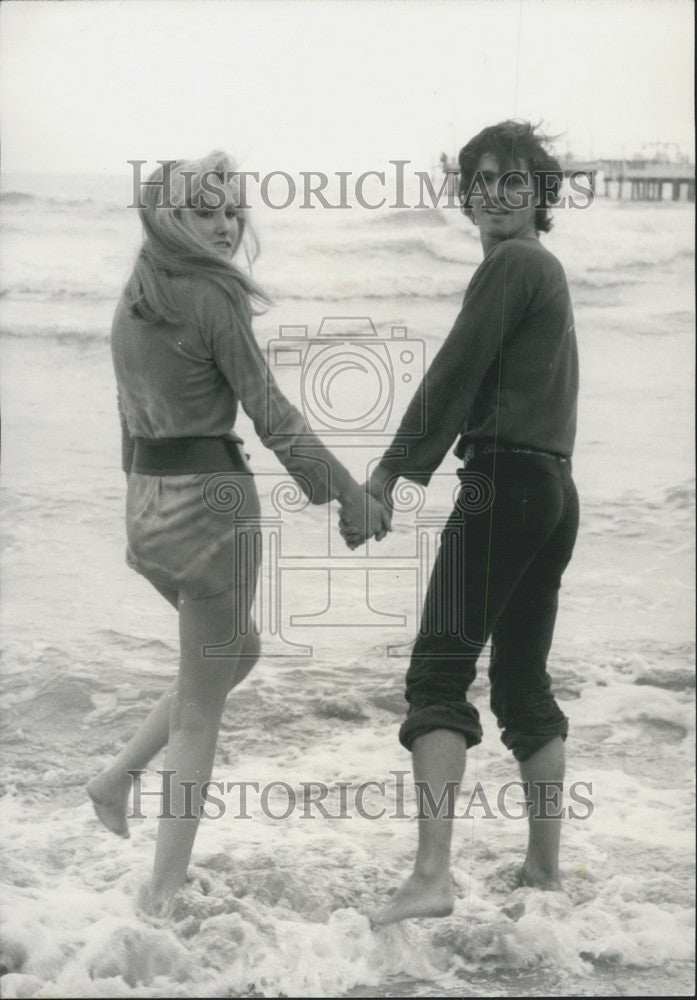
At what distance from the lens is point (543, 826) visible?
3.68 metres

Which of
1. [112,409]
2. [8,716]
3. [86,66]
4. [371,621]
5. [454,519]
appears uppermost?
[86,66]

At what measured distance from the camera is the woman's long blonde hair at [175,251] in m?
3.35

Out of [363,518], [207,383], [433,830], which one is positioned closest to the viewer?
[207,383]

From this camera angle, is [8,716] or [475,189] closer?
[475,189]

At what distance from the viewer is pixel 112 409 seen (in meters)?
3.69

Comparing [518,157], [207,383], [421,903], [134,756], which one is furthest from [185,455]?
[421,903]

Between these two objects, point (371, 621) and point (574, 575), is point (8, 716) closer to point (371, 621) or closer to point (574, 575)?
point (371, 621)

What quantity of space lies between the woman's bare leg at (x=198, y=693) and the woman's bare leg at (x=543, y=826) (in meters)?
0.75

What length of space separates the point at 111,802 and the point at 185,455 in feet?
2.93

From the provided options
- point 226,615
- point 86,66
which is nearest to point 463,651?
point 226,615

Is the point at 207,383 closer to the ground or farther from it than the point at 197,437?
farther from it

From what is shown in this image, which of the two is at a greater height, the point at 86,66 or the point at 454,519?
the point at 86,66

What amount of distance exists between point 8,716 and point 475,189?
5.60 ft

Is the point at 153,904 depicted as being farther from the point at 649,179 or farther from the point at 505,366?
the point at 649,179
